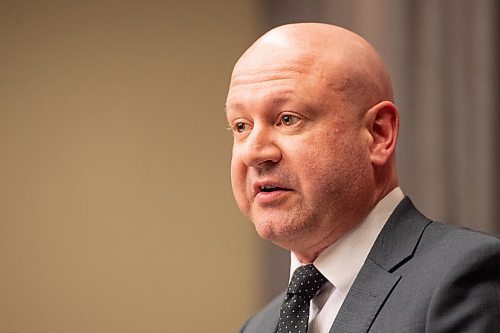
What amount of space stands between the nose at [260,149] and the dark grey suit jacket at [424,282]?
0.26 meters

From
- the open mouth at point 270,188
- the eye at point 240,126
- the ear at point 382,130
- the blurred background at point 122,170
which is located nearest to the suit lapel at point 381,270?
the ear at point 382,130

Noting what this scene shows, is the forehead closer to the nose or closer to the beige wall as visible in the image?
the nose

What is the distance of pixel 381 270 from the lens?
5.61ft

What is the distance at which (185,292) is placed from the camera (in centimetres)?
327

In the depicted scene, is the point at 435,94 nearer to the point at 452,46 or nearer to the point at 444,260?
the point at 452,46

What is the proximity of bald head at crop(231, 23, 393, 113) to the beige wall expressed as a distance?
4.69ft

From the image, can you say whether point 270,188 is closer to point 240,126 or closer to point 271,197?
point 271,197

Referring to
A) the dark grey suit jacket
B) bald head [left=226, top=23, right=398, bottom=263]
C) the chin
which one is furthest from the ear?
the chin

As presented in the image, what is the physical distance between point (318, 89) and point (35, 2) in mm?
1799

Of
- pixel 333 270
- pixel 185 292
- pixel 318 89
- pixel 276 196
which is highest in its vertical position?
pixel 318 89

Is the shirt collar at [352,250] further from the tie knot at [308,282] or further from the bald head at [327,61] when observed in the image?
the bald head at [327,61]

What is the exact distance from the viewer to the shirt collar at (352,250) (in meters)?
1.78

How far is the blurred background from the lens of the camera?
3.25m

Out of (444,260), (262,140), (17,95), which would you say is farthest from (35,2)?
(444,260)
